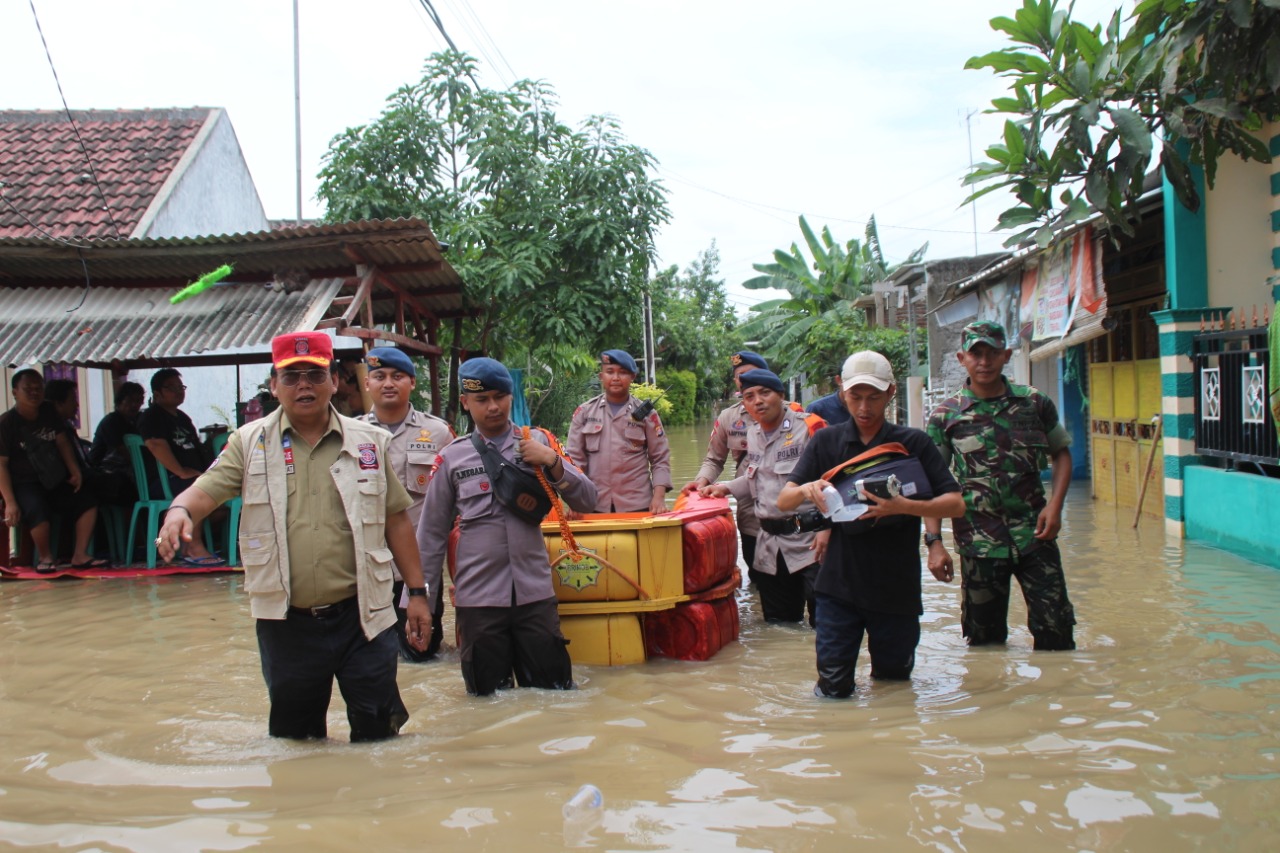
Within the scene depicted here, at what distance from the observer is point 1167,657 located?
17.7 ft

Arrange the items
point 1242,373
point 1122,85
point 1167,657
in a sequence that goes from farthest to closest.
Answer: point 1242,373 → point 1122,85 → point 1167,657

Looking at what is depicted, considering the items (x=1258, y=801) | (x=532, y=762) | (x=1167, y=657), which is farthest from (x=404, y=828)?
(x=1167, y=657)

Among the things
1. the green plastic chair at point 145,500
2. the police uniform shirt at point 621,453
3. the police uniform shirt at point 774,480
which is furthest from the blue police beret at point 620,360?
the green plastic chair at point 145,500

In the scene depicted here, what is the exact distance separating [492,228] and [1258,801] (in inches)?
476

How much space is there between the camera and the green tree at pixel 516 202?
13727 mm

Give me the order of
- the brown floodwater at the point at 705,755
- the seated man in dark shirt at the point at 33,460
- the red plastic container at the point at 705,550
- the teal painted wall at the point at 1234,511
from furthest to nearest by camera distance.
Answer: the seated man in dark shirt at the point at 33,460, the teal painted wall at the point at 1234,511, the red plastic container at the point at 705,550, the brown floodwater at the point at 705,755

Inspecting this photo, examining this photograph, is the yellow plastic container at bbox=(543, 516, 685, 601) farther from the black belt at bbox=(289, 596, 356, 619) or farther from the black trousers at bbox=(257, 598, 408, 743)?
the black belt at bbox=(289, 596, 356, 619)

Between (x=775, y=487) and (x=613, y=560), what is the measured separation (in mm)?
1353

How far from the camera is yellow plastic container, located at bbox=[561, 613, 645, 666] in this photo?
5453 mm

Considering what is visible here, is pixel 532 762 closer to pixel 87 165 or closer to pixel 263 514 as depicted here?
pixel 263 514

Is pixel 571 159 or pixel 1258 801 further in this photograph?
pixel 571 159

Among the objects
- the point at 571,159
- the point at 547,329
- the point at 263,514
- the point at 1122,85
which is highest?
the point at 571,159

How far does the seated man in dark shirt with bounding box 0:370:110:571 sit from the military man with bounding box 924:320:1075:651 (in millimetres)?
7436

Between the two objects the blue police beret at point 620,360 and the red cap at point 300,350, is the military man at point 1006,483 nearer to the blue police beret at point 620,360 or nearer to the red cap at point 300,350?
the blue police beret at point 620,360
